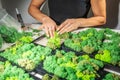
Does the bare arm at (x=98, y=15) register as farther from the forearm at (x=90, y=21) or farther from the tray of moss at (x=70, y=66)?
the tray of moss at (x=70, y=66)

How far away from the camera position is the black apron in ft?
5.61

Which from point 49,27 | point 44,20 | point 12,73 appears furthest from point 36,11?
point 12,73

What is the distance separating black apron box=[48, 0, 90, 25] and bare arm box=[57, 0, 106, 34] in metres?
0.09

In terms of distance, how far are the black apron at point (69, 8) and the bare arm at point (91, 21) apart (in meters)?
0.09

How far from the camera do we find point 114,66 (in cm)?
94

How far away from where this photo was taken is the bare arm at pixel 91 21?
1.34 meters

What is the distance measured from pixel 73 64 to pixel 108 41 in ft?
1.04

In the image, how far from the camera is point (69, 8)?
5.67 ft

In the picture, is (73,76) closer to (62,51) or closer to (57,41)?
(62,51)

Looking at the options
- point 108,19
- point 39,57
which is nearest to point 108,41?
point 39,57

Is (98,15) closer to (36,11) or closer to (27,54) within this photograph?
(36,11)

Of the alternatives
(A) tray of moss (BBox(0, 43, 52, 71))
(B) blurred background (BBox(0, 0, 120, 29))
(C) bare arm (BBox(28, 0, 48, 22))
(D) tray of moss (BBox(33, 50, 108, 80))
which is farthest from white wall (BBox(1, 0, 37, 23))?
(D) tray of moss (BBox(33, 50, 108, 80))

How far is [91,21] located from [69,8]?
30cm

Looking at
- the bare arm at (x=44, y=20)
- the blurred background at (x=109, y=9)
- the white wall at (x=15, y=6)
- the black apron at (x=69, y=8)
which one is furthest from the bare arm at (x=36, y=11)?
the white wall at (x=15, y=6)
